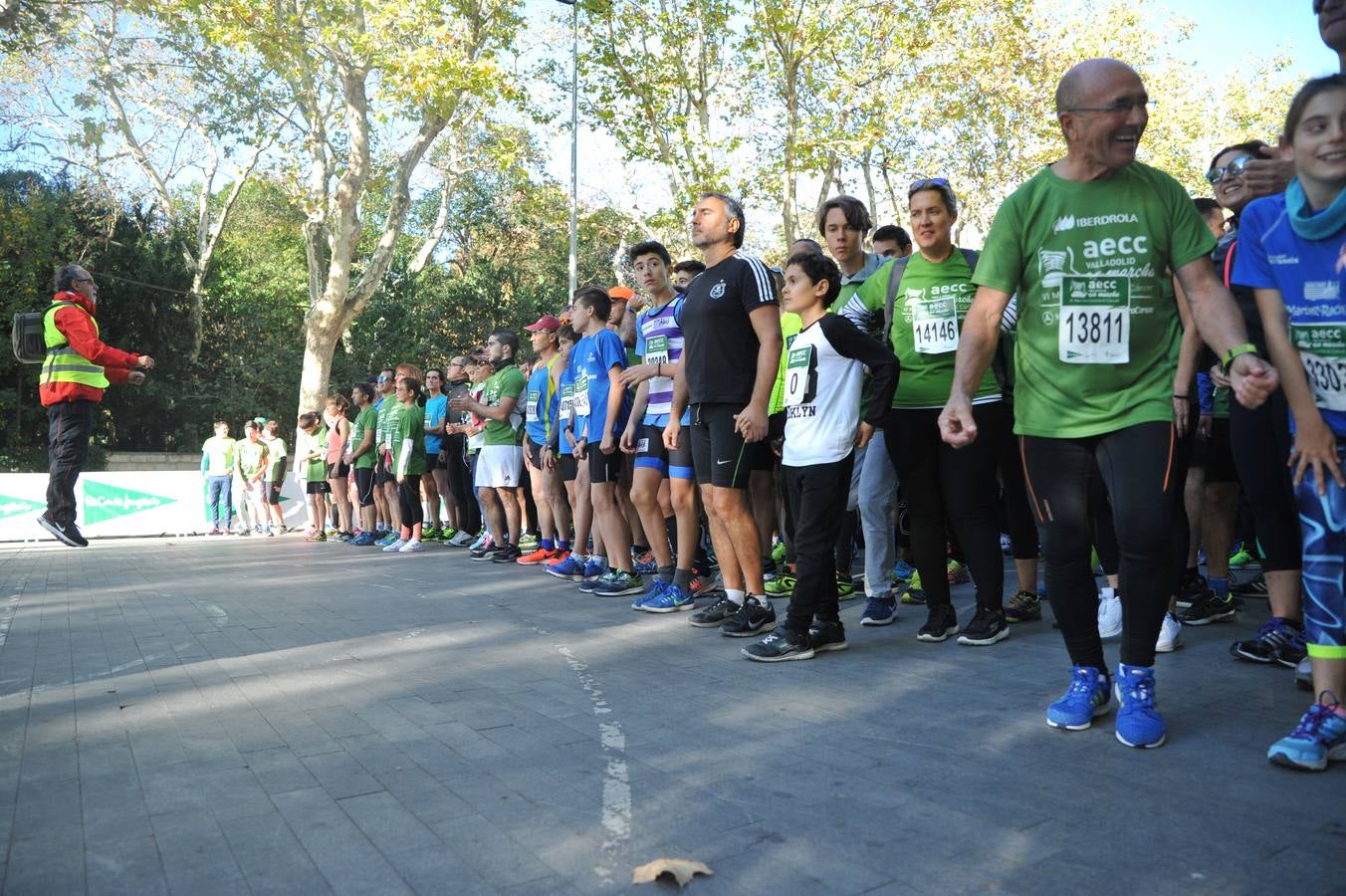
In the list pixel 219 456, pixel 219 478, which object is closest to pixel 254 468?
pixel 219 478

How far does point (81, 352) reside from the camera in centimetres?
959

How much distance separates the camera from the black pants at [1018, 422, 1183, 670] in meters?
3.48

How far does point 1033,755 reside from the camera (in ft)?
10.9

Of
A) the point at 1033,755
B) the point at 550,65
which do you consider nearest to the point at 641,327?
the point at 1033,755

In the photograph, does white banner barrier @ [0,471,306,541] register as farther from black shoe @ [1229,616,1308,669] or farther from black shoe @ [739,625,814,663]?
black shoe @ [1229,616,1308,669]

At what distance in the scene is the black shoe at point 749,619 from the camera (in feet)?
18.7

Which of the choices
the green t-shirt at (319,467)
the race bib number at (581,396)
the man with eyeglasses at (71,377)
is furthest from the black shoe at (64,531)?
the green t-shirt at (319,467)

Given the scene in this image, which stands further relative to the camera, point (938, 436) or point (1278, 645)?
point (938, 436)

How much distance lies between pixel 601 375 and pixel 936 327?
3286 millimetres

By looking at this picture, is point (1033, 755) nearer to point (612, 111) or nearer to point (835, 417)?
point (835, 417)

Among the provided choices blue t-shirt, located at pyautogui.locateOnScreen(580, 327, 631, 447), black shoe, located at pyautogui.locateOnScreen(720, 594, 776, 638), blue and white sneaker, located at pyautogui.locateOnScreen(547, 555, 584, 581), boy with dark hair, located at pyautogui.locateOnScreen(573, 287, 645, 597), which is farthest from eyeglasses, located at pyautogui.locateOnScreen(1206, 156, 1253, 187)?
blue and white sneaker, located at pyautogui.locateOnScreen(547, 555, 584, 581)

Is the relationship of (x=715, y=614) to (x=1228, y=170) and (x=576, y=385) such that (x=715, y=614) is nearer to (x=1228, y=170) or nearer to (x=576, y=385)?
(x=576, y=385)

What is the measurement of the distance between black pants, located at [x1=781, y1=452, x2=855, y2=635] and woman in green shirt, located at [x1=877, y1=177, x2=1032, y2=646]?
501mm

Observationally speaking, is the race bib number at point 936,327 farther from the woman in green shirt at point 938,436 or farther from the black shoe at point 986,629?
the black shoe at point 986,629
